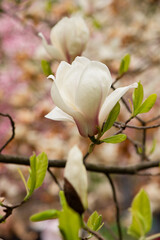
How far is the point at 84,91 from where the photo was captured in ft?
1.10

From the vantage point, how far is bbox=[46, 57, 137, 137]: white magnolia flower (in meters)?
0.34

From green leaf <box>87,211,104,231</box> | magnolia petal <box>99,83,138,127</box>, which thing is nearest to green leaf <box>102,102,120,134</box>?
magnolia petal <box>99,83,138,127</box>

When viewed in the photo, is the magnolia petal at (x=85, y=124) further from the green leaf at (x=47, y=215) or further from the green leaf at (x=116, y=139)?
the green leaf at (x=47, y=215)

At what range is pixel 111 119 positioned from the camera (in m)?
0.38

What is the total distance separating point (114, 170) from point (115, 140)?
0.74 feet

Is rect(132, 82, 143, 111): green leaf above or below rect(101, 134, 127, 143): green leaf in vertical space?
above

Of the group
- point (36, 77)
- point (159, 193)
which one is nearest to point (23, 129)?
point (36, 77)

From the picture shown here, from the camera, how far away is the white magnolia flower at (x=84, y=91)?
34 cm

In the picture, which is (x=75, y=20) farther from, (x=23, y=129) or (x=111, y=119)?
(x=23, y=129)

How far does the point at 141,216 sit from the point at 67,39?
344 millimetres

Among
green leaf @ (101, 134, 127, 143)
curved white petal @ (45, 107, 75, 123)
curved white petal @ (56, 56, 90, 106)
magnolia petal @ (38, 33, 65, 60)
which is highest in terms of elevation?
magnolia petal @ (38, 33, 65, 60)

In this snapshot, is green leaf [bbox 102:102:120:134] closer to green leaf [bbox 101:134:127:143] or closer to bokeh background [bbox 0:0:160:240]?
green leaf [bbox 101:134:127:143]

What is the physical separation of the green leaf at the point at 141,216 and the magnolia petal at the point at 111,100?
0.11 meters

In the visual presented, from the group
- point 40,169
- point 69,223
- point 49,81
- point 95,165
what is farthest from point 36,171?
point 49,81
